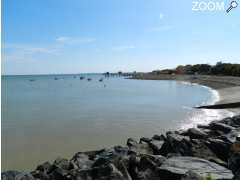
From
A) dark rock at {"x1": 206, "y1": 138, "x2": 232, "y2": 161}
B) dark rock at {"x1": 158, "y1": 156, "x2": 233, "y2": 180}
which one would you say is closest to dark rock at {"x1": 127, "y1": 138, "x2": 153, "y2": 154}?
dark rock at {"x1": 206, "y1": 138, "x2": 232, "y2": 161}

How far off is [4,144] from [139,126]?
5.44 metres

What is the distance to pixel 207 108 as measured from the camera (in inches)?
731

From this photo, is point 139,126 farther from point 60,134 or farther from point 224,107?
point 224,107

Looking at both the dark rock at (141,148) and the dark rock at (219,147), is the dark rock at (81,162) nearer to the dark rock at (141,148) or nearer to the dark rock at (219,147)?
the dark rock at (141,148)

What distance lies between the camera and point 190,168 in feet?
17.8

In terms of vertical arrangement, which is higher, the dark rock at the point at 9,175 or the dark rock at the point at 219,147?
the dark rock at the point at 219,147

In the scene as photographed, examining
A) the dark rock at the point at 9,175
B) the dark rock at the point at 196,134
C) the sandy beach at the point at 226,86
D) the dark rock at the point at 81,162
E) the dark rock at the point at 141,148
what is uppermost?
the sandy beach at the point at 226,86

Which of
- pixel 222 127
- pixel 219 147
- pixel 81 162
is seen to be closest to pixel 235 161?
pixel 219 147

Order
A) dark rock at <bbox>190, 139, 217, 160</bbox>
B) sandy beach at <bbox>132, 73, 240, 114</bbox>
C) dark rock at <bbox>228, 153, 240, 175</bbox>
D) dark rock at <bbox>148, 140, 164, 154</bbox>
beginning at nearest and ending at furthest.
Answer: dark rock at <bbox>228, 153, 240, 175</bbox> → dark rock at <bbox>190, 139, 217, 160</bbox> → dark rock at <bbox>148, 140, 164, 154</bbox> → sandy beach at <bbox>132, 73, 240, 114</bbox>

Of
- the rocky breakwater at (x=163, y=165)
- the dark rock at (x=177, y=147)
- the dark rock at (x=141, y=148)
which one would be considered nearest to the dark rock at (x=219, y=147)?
the rocky breakwater at (x=163, y=165)

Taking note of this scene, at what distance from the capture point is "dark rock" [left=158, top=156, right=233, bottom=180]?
5.10 meters

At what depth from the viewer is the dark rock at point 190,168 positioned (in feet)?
16.7

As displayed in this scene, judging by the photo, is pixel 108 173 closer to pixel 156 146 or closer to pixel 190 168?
pixel 190 168

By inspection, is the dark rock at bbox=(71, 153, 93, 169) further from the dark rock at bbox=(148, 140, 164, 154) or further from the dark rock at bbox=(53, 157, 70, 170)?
the dark rock at bbox=(148, 140, 164, 154)
